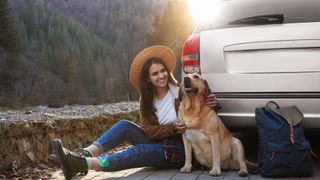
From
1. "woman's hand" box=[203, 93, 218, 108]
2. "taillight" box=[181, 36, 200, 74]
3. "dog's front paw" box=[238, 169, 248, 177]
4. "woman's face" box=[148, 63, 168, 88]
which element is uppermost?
"taillight" box=[181, 36, 200, 74]

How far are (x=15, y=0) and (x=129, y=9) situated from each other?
21209 millimetres

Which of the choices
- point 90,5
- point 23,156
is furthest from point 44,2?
point 23,156

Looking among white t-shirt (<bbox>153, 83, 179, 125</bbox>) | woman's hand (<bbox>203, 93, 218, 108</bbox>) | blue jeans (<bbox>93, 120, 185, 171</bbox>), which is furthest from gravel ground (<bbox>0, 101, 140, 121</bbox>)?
woman's hand (<bbox>203, 93, 218, 108</bbox>)

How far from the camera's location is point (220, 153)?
436 centimetres

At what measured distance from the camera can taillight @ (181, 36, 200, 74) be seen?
14.7ft

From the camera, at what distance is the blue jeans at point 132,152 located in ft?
14.4

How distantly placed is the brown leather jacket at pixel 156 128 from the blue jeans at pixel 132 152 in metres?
0.08

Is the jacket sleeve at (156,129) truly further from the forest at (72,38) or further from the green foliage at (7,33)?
the green foliage at (7,33)

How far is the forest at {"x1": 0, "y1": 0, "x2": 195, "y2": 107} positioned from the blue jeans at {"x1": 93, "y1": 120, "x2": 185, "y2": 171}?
40896 mm

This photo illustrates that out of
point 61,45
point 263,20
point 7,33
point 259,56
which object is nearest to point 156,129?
point 259,56

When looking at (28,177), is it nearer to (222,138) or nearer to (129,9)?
(222,138)

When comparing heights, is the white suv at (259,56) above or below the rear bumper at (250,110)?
above

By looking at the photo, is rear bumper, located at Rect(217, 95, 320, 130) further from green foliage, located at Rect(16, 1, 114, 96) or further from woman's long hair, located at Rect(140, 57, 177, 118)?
green foliage, located at Rect(16, 1, 114, 96)

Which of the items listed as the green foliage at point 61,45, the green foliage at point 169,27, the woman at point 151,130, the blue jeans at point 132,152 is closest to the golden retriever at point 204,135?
the woman at point 151,130
